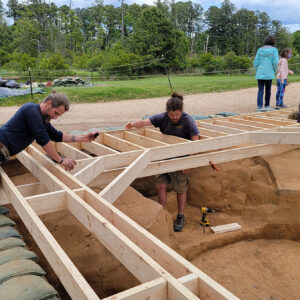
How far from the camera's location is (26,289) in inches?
70.6

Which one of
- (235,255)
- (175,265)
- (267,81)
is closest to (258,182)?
(235,255)

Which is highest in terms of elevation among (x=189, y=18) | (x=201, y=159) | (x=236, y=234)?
(x=189, y=18)

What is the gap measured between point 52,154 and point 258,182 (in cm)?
349

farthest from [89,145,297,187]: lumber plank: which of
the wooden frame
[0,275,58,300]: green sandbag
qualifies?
[0,275,58,300]: green sandbag

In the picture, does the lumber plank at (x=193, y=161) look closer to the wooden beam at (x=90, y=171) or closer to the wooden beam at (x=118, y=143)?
the wooden beam at (x=90, y=171)

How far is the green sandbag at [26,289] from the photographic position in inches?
68.3

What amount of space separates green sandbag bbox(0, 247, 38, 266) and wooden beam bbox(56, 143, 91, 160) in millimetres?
1881

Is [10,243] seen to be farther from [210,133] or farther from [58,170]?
[210,133]

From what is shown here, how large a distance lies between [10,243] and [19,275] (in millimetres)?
508

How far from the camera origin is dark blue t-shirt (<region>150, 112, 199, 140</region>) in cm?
463

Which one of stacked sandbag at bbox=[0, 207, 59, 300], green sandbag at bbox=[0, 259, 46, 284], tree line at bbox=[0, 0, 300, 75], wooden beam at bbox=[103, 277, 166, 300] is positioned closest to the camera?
wooden beam at bbox=[103, 277, 166, 300]

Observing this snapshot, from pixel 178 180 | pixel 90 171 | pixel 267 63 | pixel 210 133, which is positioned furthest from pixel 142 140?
pixel 267 63

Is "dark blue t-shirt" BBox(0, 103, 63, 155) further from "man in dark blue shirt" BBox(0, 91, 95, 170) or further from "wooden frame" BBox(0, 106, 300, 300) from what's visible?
"wooden frame" BBox(0, 106, 300, 300)

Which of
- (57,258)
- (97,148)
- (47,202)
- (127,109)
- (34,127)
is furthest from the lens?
(127,109)
